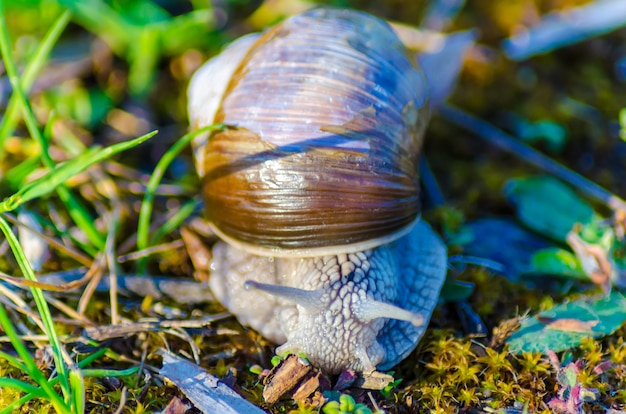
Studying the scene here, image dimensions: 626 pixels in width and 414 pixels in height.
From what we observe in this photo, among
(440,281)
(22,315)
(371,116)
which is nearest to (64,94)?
(22,315)

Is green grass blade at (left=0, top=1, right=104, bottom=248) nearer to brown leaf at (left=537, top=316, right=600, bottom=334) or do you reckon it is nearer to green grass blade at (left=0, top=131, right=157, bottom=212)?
green grass blade at (left=0, top=131, right=157, bottom=212)

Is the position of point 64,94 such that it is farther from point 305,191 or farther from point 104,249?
point 305,191

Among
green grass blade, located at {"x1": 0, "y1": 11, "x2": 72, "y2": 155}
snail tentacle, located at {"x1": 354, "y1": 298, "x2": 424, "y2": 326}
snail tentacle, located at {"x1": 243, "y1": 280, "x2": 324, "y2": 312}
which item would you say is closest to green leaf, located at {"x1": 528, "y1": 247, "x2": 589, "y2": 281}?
snail tentacle, located at {"x1": 354, "y1": 298, "x2": 424, "y2": 326}

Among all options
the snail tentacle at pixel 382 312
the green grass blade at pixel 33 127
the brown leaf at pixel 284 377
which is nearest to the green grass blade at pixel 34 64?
the green grass blade at pixel 33 127

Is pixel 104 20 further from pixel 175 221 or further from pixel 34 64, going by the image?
pixel 175 221

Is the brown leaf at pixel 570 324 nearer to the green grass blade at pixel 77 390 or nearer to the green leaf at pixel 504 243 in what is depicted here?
the green leaf at pixel 504 243

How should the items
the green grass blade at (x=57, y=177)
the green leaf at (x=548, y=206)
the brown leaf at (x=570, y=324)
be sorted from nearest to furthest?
the green grass blade at (x=57, y=177) → the brown leaf at (x=570, y=324) → the green leaf at (x=548, y=206)
